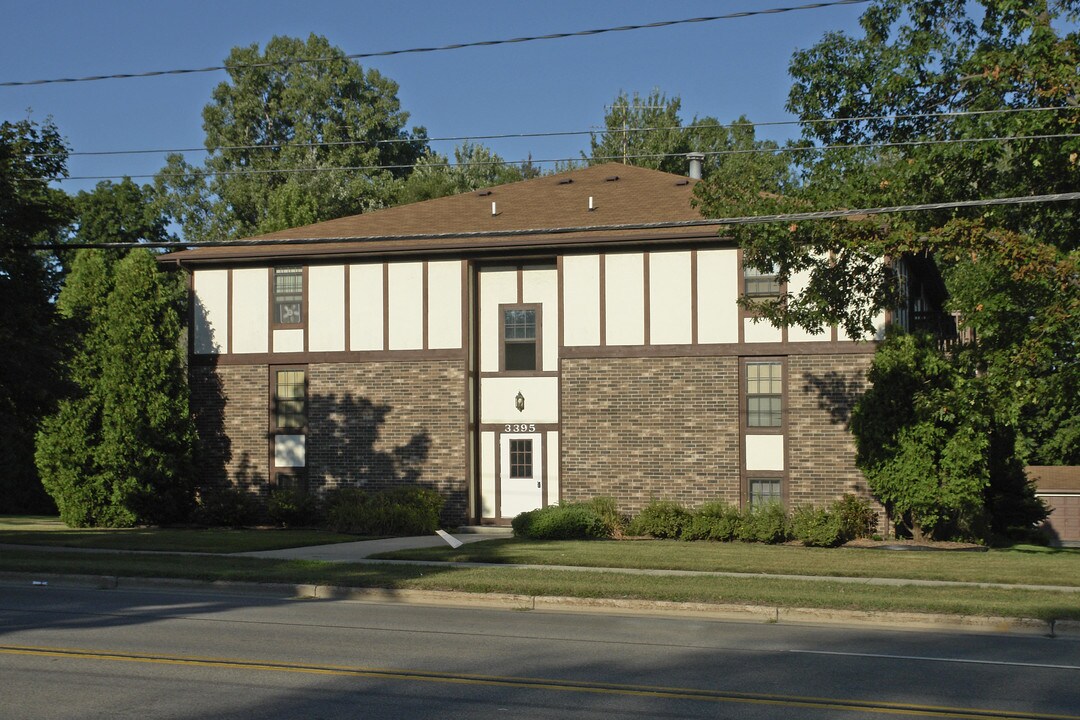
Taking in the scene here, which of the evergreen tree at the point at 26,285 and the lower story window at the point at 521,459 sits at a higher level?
the evergreen tree at the point at 26,285

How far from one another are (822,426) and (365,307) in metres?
11.6

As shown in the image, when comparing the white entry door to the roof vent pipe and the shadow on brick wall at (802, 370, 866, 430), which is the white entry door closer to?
the shadow on brick wall at (802, 370, 866, 430)

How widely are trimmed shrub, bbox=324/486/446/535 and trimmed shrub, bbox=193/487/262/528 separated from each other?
232cm

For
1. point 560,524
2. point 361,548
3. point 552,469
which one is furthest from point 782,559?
point 552,469

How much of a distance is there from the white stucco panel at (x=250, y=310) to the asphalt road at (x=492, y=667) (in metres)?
15.9

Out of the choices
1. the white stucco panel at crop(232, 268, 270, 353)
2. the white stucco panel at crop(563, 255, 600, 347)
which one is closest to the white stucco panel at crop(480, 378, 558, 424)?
the white stucco panel at crop(563, 255, 600, 347)

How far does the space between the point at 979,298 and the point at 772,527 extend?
7323mm

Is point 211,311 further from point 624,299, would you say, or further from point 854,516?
point 854,516

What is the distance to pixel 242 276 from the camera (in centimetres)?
3012

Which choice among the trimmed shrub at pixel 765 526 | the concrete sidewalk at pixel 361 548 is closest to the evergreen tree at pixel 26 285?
the concrete sidewalk at pixel 361 548

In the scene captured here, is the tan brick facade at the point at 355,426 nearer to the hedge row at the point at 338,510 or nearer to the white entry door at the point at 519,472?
the hedge row at the point at 338,510

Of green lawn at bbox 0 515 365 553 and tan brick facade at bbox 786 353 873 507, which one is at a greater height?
tan brick facade at bbox 786 353 873 507

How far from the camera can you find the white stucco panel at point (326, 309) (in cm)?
2942

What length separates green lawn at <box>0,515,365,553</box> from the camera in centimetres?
2181
